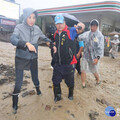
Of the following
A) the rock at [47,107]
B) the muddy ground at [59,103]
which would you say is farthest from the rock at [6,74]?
the rock at [47,107]

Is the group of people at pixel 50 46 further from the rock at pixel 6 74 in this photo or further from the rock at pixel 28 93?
the rock at pixel 6 74

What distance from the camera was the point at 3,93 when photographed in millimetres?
2664

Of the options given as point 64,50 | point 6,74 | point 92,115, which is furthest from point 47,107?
point 6,74

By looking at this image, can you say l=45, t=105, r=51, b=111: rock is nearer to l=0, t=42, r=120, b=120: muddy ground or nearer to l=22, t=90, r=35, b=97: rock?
l=0, t=42, r=120, b=120: muddy ground

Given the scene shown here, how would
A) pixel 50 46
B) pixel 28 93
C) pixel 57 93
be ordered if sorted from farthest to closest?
1. pixel 28 93
2. pixel 57 93
3. pixel 50 46

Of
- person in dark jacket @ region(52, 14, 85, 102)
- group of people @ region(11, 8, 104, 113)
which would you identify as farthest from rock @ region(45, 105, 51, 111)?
person in dark jacket @ region(52, 14, 85, 102)

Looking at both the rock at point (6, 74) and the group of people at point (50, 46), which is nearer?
the group of people at point (50, 46)

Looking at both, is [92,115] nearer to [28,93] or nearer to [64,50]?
[64,50]

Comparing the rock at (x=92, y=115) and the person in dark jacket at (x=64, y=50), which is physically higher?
the person in dark jacket at (x=64, y=50)

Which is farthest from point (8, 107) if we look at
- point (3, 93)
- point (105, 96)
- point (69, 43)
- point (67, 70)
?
point (105, 96)

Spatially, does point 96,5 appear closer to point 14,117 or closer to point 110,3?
point 110,3

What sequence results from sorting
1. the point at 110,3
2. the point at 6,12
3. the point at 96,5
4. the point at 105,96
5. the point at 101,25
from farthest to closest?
the point at 6,12 < the point at 101,25 < the point at 96,5 < the point at 110,3 < the point at 105,96

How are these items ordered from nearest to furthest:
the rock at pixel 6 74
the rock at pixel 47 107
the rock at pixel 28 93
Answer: the rock at pixel 47 107, the rock at pixel 28 93, the rock at pixel 6 74

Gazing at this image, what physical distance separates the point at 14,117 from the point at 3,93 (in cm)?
92
